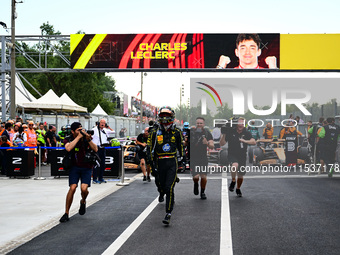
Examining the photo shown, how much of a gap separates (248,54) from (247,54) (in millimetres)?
60

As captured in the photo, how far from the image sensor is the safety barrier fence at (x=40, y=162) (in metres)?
16.6

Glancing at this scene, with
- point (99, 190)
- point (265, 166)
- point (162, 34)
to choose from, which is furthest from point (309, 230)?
point (162, 34)

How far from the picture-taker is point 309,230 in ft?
25.9

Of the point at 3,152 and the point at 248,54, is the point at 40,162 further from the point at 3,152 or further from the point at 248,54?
the point at 248,54

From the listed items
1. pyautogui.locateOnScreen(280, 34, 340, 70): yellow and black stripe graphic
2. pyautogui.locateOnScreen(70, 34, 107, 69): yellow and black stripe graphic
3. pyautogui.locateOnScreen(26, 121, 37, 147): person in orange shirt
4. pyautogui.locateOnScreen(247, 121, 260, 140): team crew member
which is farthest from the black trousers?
pyautogui.locateOnScreen(70, 34, 107, 69): yellow and black stripe graphic

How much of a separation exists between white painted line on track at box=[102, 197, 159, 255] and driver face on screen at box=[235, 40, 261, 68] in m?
21.5

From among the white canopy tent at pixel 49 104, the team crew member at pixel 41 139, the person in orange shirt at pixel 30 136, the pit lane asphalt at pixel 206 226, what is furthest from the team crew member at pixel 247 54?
the pit lane asphalt at pixel 206 226

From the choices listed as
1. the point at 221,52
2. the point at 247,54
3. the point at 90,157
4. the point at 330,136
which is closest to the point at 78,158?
the point at 90,157

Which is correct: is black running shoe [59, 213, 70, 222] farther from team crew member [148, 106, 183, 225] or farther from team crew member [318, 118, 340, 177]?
team crew member [318, 118, 340, 177]

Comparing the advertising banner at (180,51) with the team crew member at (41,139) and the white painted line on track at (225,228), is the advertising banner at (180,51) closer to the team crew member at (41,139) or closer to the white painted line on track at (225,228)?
the team crew member at (41,139)

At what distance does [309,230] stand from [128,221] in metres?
2.98

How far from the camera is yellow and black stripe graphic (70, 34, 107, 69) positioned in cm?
3209

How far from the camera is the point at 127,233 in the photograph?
779 centimetres

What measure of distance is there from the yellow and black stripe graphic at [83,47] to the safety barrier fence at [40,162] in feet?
49.5
